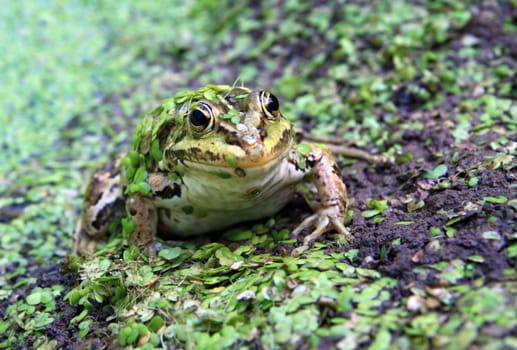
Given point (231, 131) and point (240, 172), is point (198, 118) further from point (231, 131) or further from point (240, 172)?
point (240, 172)

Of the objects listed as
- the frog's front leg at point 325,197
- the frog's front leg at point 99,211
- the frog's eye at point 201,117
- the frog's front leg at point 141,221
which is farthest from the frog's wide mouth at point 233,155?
the frog's front leg at point 99,211

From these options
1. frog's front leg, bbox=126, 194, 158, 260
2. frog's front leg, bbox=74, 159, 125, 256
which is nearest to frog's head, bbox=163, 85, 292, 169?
frog's front leg, bbox=126, 194, 158, 260

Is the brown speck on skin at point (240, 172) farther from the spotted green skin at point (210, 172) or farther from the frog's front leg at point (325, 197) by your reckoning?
the frog's front leg at point (325, 197)

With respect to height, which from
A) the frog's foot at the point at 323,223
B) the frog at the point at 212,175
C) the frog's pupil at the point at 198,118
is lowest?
the frog's foot at the point at 323,223

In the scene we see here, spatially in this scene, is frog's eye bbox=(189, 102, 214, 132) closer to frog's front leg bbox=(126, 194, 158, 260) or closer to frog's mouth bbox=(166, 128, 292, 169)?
frog's mouth bbox=(166, 128, 292, 169)

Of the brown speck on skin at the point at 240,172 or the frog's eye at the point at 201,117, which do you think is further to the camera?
the frog's eye at the point at 201,117

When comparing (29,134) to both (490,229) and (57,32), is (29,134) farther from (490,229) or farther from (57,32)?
(490,229)

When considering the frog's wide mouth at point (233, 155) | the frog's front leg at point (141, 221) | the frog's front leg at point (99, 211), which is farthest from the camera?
the frog's front leg at point (99, 211)

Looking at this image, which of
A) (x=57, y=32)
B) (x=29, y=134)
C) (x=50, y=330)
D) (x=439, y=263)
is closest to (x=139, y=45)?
(x=57, y=32)
